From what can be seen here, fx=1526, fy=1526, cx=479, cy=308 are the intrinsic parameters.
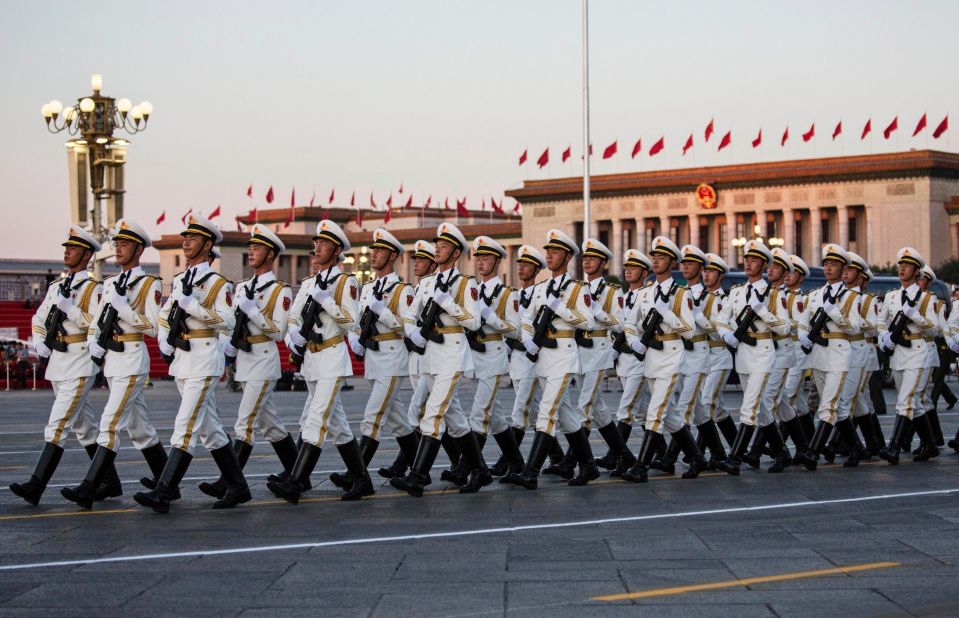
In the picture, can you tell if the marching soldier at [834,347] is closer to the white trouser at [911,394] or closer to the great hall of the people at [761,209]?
the white trouser at [911,394]

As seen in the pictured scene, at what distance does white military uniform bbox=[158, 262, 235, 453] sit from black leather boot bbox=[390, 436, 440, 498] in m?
1.44

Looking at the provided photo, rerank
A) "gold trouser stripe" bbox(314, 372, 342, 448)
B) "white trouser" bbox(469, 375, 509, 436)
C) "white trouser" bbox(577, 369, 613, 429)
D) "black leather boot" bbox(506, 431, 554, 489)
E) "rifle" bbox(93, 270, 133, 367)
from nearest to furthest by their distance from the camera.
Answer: "rifle" bbox(93, 270, 133, 367) < "gold trouser stripe" bbox(314, 372, 342, 448) < "black leather boot" bbox(506, 431, 554, 489) < "white trouser" bbox(469, 375, 509, 436) < "white trouser" bbox(577, 369, 613, 429)

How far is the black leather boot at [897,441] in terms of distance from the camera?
13781 mm

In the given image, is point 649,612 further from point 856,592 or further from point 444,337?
point 444,337

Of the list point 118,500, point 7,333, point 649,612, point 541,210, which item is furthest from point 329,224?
point 541,210

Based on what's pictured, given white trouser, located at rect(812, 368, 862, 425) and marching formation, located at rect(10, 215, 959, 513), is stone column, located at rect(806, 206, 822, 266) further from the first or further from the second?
white trouser, located at rect(812, 368, 862, 425)

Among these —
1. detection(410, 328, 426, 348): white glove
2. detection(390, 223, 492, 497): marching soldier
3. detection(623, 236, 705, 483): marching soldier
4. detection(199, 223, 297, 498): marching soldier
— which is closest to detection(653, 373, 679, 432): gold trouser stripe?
detection(623, 236, 705, 483): marching soldier

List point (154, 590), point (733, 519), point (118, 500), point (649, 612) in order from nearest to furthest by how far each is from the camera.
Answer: point (649, 612) → point (154, 590) → point (733, 519) → point (118, 500)

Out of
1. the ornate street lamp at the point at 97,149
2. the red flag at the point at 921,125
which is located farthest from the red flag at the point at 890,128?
the ornate street lamp at the point at 97,149

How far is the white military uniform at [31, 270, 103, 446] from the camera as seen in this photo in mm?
10609

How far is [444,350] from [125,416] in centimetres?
240

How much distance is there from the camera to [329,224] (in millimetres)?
11016

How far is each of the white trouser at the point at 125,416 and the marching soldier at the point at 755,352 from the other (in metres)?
5.04

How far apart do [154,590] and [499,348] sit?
498cm
